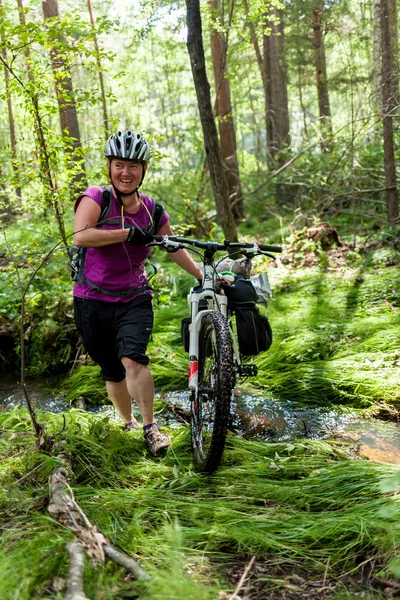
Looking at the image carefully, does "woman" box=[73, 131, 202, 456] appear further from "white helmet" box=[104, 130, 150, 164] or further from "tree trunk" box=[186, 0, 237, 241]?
"tree trunk" box=[186, 0, 237, 241]

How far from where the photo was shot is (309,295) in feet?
22.9

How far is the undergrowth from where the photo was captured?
6.71 ft

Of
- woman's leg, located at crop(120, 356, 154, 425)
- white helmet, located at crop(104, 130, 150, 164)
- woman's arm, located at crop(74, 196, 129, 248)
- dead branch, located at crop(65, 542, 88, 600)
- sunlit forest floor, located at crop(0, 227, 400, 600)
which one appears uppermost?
white helmet, located at crop(104, 130, 150, 164)

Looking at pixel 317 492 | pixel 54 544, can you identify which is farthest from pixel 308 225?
Result: pixel 54 544

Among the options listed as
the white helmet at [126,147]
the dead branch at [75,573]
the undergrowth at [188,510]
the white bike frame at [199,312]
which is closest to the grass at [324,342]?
the undergrowth at [188,510]

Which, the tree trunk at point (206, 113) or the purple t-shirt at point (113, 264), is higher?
the tree trunk at point (206, 113)

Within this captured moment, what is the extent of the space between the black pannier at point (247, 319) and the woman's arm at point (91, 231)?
2.78 feet

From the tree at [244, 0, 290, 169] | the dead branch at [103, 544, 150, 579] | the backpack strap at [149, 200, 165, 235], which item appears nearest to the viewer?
the dead branch at [103, 544, 150, 579]

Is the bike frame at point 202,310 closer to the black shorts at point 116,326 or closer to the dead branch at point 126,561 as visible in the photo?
the black shorts at point 116,326

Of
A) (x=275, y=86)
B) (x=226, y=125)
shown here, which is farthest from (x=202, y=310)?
(x=275, y=86)

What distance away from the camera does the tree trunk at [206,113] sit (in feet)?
21.6

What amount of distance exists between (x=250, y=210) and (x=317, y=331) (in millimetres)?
8335

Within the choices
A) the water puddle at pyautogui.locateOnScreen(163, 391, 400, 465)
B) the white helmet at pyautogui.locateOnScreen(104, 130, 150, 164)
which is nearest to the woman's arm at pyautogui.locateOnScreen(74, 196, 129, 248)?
the white helmet at pyautogui.locateOnScreen(104, 130, 150, 164)

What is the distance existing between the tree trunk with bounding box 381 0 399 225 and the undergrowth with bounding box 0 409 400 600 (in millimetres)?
5622
